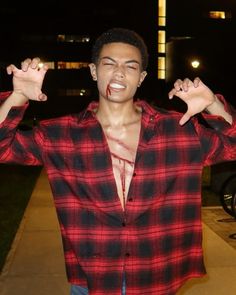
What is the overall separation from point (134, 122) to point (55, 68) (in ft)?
203

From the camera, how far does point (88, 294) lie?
2.47 metres

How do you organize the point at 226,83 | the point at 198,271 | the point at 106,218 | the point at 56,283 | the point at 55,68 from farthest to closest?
the point at 55,68, the point at 226,83, the point at 56,283, the point at 198,271, the point at 106,218

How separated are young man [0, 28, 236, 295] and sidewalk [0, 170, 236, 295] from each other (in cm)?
266

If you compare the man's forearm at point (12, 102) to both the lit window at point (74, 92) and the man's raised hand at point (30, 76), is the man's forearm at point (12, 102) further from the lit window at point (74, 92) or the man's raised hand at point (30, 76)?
the lit window at point (74, 92)

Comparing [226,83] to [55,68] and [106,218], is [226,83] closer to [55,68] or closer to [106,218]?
[106,218]

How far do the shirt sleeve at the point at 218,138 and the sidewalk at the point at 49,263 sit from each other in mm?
2823

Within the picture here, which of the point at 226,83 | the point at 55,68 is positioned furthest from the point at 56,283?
the point at 55,68

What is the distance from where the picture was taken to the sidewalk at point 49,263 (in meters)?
5.06

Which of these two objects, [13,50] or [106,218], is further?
[13,50]

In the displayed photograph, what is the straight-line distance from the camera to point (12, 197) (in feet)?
33.1

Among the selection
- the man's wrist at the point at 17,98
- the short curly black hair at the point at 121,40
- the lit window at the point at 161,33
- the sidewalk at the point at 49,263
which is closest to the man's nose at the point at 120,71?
the short curly black hair at the point at 121,40

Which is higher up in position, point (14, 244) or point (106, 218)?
point (106, 218)

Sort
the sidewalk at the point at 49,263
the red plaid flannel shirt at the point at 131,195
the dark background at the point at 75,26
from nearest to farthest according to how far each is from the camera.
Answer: the red plaid flannel shirt at the point at 131,195, the sidewalk at the point at 49,263, the dark background at the point at 75,26

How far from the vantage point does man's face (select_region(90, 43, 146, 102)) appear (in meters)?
2.57
